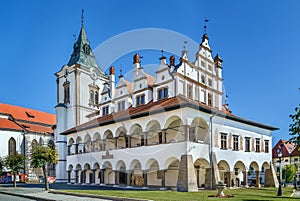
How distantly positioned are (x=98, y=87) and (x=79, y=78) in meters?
4.19

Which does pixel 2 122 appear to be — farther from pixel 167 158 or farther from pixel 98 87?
pixel 167 158

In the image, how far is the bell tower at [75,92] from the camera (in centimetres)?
5125

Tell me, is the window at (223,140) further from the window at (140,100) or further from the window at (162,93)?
the window at (140,100)

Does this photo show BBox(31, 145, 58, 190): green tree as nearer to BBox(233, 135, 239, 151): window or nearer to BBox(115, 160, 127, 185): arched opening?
BBox(115, 160, 127, 185): arched opening

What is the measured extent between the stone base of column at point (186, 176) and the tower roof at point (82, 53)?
33696 millimetres

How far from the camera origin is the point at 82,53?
56031 millimetres

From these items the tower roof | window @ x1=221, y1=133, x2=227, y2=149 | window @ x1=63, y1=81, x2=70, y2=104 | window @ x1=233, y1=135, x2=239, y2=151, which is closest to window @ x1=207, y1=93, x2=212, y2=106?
window @ x1=233, y1=135, x2=239, y2=151

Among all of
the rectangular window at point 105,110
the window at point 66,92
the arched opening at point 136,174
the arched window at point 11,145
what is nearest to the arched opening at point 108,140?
the arched opening at point 136,174

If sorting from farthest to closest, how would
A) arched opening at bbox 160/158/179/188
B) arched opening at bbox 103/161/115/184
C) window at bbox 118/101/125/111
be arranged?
window at bbox 118/101/125/111
arched opening at bbox 103/161/115/184
arched opening at bbox 160/158/179/188

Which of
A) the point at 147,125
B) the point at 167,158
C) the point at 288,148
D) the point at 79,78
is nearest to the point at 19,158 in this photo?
the point at 147,125

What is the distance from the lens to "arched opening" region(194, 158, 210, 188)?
2877cm

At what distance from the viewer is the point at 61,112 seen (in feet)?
173

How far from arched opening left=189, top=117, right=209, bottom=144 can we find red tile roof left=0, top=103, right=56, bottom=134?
3981 centimetres

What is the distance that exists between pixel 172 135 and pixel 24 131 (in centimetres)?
3780
